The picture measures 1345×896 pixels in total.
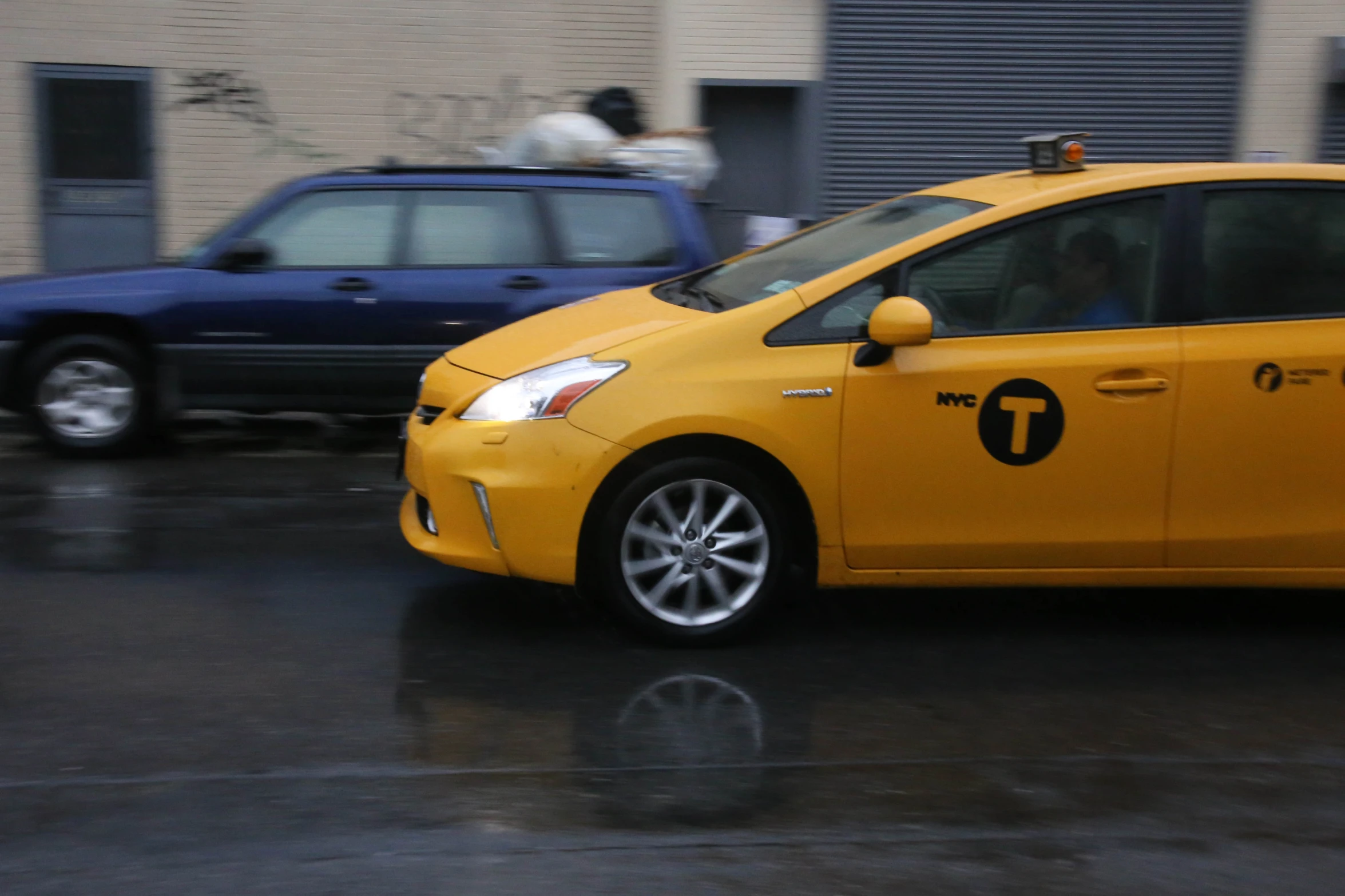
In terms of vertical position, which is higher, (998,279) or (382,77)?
(382,77)

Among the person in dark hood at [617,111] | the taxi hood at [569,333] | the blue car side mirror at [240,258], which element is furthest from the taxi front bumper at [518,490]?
→ the person in dark hood at [617,111]

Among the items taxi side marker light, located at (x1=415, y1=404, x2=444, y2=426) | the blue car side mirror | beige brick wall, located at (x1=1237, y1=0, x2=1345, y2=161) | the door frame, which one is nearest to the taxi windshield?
taxi side marker light, located at (x1=415, y1=404, x2=444, y2=426)

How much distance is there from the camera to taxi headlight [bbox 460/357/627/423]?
4.98m

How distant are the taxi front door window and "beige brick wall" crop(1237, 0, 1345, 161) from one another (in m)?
9.68

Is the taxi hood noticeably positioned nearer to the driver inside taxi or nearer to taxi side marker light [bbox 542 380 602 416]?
taxi side marker light [bbox 542 380 602 416]

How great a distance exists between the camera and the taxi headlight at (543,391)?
4984 mm

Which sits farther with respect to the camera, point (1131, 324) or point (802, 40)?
point (802, 40)

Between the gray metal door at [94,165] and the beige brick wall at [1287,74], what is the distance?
9928mm

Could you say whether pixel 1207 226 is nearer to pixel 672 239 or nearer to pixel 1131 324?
pixel 1131 324

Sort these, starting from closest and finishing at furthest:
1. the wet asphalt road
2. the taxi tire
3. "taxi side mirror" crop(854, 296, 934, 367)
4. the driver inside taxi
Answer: the wet asphalt road → "taxi side mirror" crop(854, 296, 934, 367) → the driver inside taxi → the taxi tire

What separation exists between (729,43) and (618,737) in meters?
10.3

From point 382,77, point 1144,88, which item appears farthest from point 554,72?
point 1144,88

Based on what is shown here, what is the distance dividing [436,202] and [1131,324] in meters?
4.54

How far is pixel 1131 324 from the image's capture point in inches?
204
